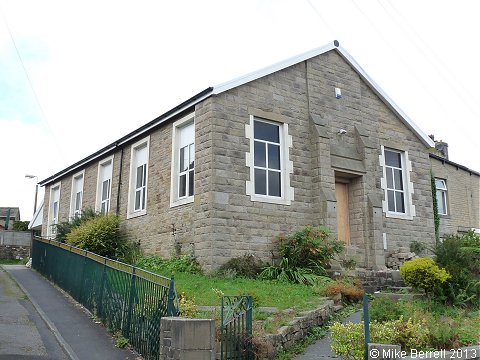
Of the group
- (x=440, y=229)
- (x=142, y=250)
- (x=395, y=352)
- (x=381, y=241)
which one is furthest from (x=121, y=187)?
(x=395, y=352)

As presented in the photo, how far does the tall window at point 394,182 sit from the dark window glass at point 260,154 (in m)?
5.31

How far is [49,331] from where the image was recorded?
9.73 meters

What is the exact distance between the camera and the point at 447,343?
7516 millimetres

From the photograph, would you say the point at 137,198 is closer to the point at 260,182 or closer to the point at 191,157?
the point at 191,157

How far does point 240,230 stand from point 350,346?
7.07 metres

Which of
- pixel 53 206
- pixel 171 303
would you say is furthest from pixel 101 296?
pixel 53 206

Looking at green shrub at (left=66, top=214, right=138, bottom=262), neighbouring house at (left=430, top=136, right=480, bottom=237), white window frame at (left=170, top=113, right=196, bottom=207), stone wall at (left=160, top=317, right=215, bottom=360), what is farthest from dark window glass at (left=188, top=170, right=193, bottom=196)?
neighbouring house at (left=430, top=136, right=480, bottom=237)

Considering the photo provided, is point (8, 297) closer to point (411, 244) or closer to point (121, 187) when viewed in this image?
point (121, 187)

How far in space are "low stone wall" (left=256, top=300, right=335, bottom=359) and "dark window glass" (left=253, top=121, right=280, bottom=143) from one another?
20.1 ft

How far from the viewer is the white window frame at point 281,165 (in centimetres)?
1425

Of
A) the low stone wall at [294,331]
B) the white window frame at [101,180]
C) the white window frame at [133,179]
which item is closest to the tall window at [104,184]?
the white window frame at [101,180]

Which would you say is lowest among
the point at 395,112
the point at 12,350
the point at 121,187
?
the point at 12,350

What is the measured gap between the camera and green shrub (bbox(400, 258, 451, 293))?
10.5 metres

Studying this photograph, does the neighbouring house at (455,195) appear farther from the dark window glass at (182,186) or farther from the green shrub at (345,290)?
the dark window glass at (182,186)
